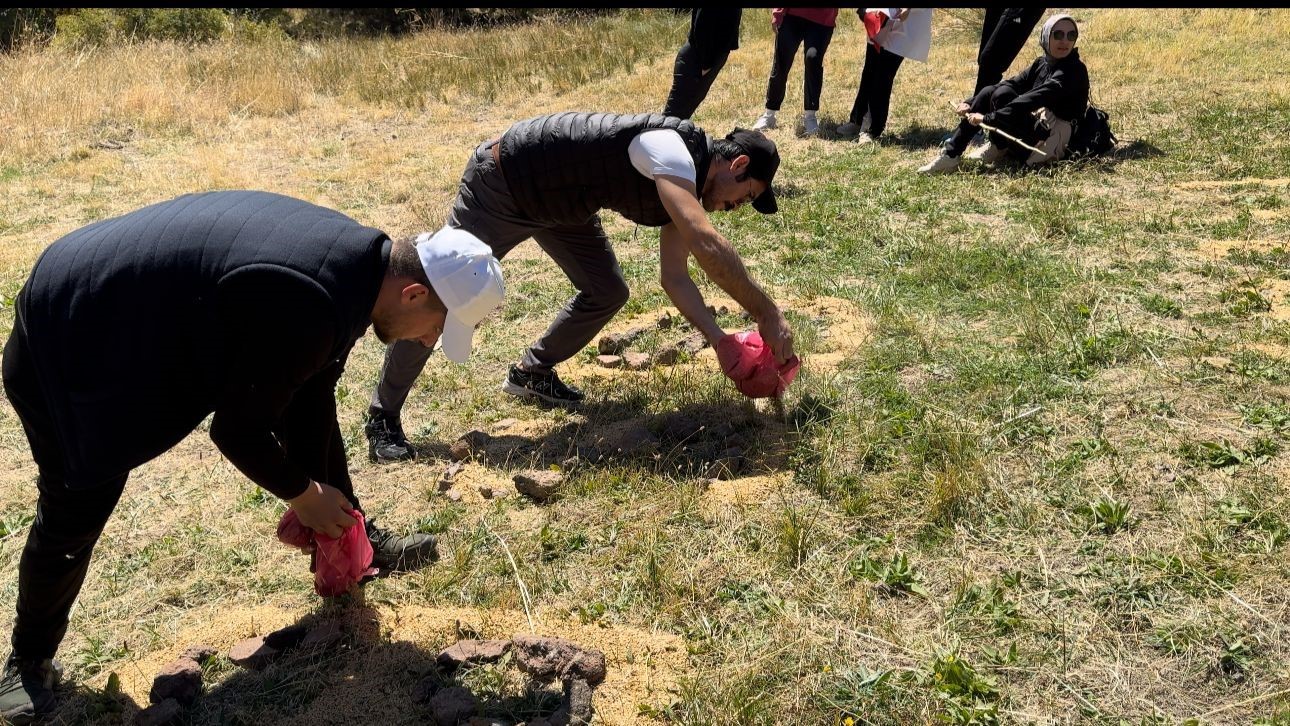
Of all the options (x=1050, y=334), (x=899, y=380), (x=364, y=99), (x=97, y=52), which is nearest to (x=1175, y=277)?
(x=1050, y=334)

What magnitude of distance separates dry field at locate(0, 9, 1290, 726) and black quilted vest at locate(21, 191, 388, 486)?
1052 millimetres

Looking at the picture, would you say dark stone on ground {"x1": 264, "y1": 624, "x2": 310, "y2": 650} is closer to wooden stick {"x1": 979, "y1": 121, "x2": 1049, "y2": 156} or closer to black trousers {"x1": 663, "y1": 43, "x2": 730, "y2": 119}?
black trousers {"x1": 663, "y1": 43, "x2": 730, "y2": 119}

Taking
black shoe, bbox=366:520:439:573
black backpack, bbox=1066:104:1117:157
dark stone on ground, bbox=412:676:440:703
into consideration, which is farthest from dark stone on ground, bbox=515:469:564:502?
black backpack, bbox=1066:104:1117:157

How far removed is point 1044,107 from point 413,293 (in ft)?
22.8

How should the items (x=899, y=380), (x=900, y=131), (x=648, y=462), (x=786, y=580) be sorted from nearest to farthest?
(x=786, y=580) → (x=648, y=462) → (x=899, y=380) → (x=900, y=131)

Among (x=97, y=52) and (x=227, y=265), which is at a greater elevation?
(x=227, y=265)

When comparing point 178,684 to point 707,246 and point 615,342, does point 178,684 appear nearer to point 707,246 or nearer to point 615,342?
point 707,246

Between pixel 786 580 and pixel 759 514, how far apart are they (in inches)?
17.4

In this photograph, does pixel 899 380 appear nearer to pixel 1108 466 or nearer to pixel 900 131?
pixel 1108 466

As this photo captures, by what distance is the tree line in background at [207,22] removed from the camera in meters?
19.5

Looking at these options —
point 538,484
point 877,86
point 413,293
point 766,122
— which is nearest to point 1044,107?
point 877,86

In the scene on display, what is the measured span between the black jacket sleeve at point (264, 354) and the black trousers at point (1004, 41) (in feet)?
25.5

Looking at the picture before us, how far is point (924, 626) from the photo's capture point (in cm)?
321

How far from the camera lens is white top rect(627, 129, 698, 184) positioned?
3938 mm
